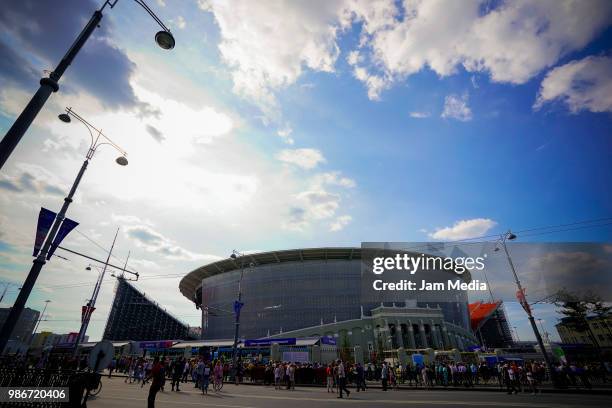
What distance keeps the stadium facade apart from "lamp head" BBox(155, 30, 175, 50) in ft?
173

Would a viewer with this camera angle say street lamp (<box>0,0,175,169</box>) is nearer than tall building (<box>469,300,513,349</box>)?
Yes

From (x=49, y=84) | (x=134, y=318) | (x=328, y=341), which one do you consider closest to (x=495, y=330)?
(x=328, y=341)

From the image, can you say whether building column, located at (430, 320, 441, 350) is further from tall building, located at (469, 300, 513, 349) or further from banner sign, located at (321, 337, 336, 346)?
tall building, located at (469, 300, 513, 349)

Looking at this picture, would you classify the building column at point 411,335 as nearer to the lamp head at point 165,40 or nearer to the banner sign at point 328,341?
the banner sign at point 328,341

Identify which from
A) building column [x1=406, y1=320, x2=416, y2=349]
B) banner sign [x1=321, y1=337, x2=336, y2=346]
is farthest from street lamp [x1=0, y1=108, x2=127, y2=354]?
building column [x1=406, y1=320, x2=416, y2=349]

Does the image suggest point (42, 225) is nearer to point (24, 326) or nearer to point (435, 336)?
point (435, 336)

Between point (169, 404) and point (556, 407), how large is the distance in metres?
13.8

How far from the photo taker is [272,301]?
65.1 metres

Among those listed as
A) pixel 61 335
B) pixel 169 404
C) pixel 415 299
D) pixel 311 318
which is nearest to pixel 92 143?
pixel 169 404

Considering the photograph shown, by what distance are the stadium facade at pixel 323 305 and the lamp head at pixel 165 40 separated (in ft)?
173

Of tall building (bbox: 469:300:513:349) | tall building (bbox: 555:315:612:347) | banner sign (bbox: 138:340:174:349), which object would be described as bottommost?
banner sign (bbox: 138:340:174:349)

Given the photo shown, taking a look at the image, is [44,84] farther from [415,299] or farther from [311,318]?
[415,299]

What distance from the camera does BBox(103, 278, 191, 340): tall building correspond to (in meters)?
85.2

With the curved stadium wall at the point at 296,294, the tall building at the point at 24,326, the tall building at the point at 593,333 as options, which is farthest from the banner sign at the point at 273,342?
the tall building at the point at 24,326
